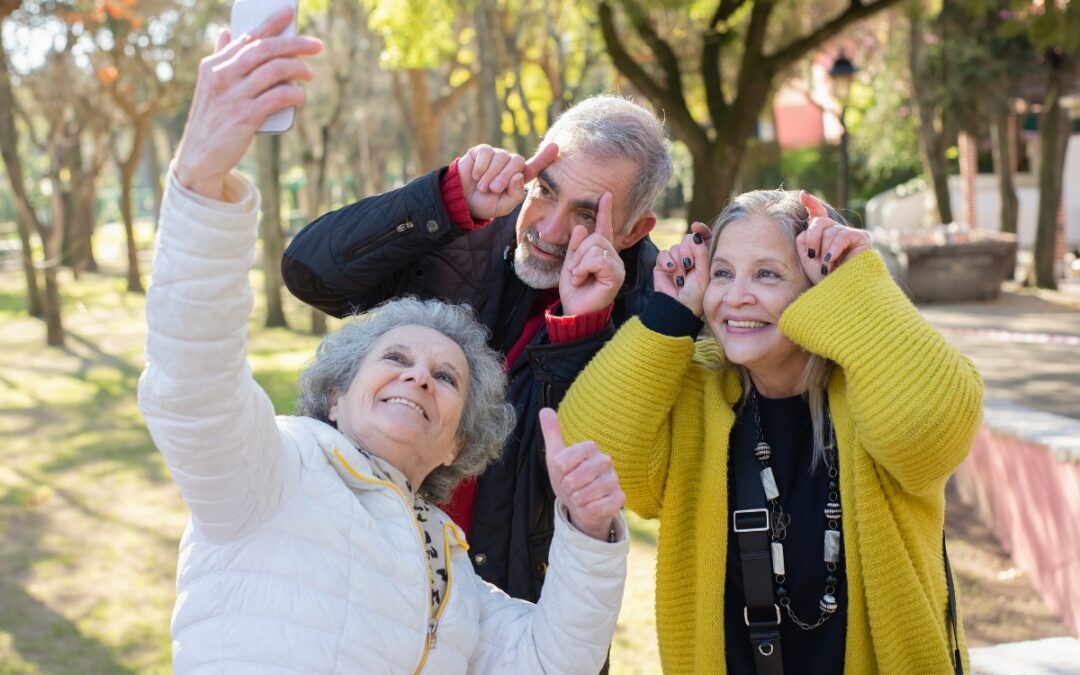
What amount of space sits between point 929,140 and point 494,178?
19180 millimetres

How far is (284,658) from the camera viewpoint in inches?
84.7

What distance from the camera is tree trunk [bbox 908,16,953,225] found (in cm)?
2073

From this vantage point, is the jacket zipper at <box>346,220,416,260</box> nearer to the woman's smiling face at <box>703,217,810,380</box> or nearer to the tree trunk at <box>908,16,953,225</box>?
the woman's smiling face at <box>703,217,810,380</box>

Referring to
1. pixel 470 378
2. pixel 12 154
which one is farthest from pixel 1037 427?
pixel 12 154

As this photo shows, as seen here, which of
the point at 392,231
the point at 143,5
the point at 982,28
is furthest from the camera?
the point at 143,5

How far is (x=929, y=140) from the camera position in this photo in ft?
67.9

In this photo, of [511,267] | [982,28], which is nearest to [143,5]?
[982,28]

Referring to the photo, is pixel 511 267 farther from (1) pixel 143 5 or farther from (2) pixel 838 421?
(1) pixel 143 5

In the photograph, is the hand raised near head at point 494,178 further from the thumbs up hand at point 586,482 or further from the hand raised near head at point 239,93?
the hand raised near head at point 239,93

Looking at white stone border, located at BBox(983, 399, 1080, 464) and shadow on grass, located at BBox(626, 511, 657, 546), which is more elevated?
white stone border, located at BBox(983, 399, 1080, 464)

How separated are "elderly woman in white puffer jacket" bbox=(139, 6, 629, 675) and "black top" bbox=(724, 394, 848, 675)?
1.46 ft

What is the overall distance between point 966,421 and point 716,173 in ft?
37.1

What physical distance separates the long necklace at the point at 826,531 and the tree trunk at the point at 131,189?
20.7 meters

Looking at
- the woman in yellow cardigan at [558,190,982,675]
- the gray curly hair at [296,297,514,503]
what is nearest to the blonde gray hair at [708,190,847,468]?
the woman in yellow cardigan at [558,190,982,675]
